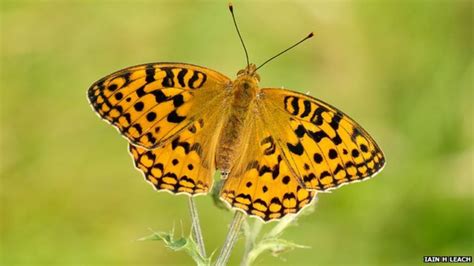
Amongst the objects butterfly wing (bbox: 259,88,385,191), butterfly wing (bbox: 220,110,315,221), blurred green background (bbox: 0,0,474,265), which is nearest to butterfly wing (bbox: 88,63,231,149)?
butterfly wing (bbox: 220,110,315,221)

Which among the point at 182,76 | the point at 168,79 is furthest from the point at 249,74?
the point at 168,79

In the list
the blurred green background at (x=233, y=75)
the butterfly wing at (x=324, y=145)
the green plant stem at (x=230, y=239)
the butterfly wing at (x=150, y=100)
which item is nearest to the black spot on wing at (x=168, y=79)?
the butterfly wing at (x=150, y=100)

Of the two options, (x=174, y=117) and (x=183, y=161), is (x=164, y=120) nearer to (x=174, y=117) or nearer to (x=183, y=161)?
(x=174, y=117)

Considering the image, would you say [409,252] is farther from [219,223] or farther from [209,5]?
[209,5]

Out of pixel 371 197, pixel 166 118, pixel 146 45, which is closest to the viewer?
pixel 166 118

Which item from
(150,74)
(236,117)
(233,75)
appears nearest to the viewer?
(150,74)

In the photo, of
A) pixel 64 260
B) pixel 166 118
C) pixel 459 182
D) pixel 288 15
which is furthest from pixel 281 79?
pixel 166 118
